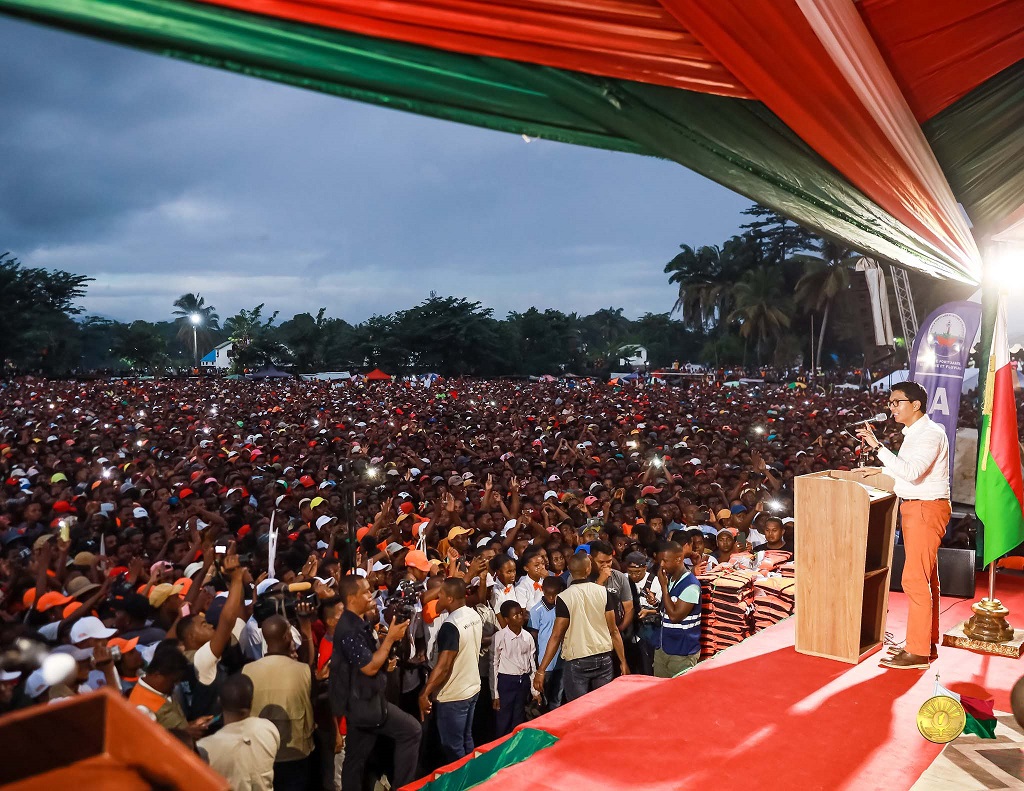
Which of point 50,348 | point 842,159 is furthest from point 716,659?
point 50,348

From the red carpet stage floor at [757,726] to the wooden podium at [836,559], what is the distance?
13cm

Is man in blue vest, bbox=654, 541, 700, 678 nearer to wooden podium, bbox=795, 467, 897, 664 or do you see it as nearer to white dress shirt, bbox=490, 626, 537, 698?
white dress shirt, bbox=490, 626, 537, 698

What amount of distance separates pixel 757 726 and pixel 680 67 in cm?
280

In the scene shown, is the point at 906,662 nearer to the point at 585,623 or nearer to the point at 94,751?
the point at 585,623

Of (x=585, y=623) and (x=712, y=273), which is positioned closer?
(x=585, y=623)

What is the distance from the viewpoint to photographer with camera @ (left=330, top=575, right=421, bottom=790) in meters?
4.09

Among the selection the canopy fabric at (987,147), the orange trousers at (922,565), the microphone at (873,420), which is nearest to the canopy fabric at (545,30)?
the canopy fabric at (987,147)

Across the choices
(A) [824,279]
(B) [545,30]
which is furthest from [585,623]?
(A) [824,279]

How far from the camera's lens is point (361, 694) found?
4.11 m

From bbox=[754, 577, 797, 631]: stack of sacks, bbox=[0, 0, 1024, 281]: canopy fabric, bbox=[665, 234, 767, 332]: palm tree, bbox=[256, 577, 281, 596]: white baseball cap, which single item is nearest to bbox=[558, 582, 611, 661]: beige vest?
bbox=[754, 577, 797, 631]: stack of sacks

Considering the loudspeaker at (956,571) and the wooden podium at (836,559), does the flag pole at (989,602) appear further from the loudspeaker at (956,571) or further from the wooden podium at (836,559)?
the loudspeaker at (956,571)

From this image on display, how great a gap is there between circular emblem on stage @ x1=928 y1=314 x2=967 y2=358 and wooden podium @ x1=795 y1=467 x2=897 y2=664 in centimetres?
320

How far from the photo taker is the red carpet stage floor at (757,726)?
116 inches

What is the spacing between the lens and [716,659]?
13.8 feet
